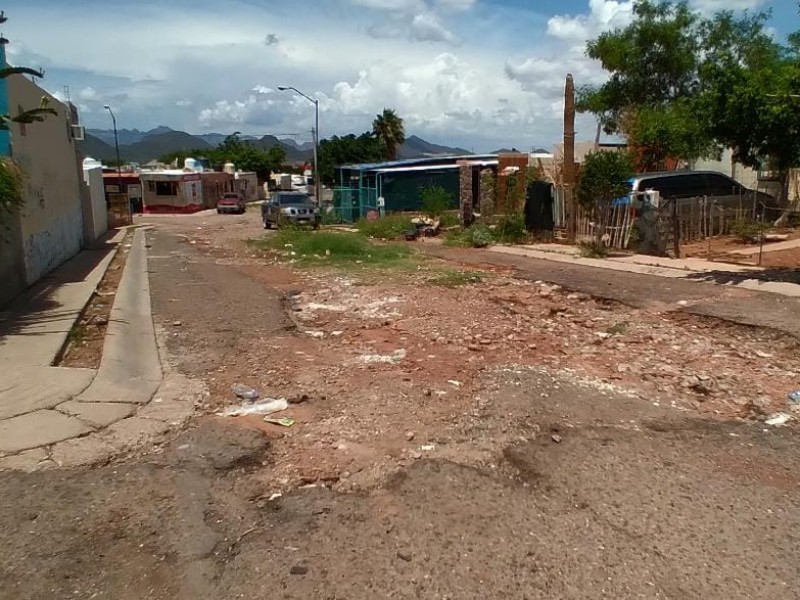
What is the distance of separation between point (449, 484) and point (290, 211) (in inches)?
1054

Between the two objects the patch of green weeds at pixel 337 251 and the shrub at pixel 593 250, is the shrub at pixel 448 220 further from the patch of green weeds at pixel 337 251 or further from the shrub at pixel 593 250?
the shrub at pixel 593 250

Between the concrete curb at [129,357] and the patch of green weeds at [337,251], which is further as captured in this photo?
the patch of green weeds at [337,251]

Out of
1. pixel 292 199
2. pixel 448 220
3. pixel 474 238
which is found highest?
pixel 292 199

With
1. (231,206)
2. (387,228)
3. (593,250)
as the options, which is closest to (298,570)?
(593,250)

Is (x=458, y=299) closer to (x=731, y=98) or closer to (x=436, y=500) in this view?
(x=731, y=98)

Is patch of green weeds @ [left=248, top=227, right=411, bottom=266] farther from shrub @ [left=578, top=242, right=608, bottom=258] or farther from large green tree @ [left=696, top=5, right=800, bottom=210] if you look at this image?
large green tree @ [left=696, top=5, right=800, bottom=210]

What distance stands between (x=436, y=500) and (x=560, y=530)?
770mm

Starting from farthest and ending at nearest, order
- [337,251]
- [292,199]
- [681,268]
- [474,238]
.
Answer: [292,199] → [474,238] → [337,251] → [681,268]

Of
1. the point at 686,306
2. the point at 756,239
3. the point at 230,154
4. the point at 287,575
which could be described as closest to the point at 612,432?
the point at 287,575

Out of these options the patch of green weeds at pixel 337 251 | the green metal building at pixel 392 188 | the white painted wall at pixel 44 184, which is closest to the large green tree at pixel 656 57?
the green metal building at pixel 392 188

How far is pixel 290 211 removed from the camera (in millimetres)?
30500

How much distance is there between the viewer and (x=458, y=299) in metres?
11.6

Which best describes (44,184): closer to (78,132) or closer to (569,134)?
(78,132)

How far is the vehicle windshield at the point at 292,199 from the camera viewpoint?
3228 centimetres
